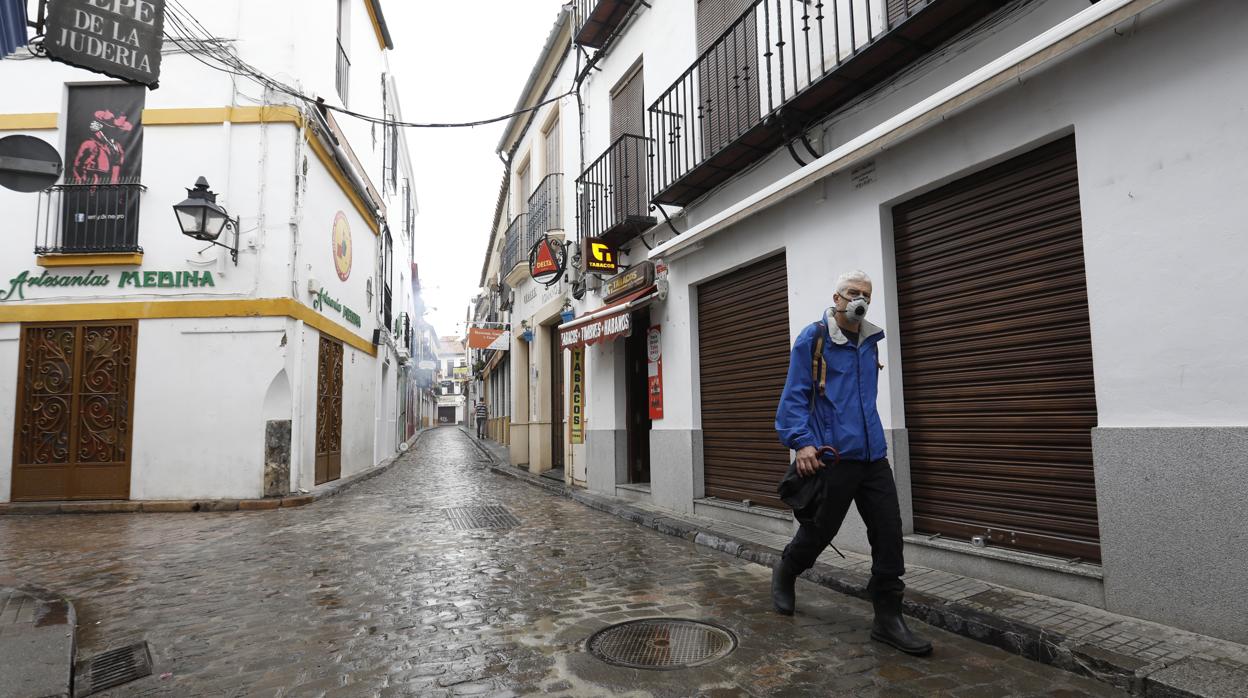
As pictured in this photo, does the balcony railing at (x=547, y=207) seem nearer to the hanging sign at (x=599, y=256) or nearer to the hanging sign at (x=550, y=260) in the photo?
the hanging sign at (x=550, y=260)

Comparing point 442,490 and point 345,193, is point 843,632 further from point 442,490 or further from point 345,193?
point 345,193

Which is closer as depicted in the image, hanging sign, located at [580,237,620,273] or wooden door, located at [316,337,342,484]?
hanging sign, located at [580,237,620,273]

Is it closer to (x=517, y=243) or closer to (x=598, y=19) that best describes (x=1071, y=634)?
(x=598, y=19)

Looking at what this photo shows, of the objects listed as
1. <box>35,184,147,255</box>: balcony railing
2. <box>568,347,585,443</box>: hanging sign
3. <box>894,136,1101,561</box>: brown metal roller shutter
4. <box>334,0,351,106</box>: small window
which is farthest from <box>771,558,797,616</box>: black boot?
<box>334,0,351,106</box>: small window

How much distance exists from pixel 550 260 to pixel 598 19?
13.7 ft

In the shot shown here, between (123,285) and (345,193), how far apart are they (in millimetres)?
4803

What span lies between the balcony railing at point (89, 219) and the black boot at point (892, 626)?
11615 millimetres

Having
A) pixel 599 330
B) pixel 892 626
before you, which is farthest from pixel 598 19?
pixel 892 626

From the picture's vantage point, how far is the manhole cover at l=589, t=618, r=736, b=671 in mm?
3549

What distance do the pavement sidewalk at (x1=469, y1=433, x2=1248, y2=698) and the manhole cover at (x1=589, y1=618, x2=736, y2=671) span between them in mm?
1306

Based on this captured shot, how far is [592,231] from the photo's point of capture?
36.7 ft

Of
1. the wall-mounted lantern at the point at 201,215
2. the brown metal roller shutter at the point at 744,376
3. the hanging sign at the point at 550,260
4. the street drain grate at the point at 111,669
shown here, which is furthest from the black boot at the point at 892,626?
the wall-mounted lantern at the point at 201,215

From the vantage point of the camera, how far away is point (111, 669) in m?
3.54

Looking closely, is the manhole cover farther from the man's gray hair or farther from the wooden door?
the wooden door
